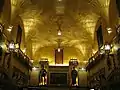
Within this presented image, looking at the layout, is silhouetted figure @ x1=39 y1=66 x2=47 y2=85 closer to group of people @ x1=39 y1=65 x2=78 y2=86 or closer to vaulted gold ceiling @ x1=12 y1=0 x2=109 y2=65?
group of people @ x1=39 y1=65 x2=78 y2=86

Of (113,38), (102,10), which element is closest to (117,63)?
(113,38)

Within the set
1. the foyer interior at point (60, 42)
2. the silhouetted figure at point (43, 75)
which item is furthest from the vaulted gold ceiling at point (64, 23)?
the silhouetted figure at point (43, 75)

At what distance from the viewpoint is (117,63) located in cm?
1390

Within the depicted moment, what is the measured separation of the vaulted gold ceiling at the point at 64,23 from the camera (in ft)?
61.8

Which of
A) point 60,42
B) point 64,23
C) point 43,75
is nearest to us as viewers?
point 64,23

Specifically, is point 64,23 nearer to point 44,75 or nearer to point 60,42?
point 60,42

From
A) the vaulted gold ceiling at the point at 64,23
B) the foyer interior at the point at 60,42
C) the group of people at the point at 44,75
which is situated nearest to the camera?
the foyer interior at the point at 60,42

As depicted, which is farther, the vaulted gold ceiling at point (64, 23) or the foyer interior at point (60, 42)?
the vaulted gold ceiling at point (64, 23)

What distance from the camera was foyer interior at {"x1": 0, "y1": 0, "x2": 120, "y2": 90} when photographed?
15.1 m

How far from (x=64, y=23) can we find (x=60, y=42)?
5115 millimetres

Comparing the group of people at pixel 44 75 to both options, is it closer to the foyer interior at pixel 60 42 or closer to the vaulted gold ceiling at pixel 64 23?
the foyer interior at pixel 60 42

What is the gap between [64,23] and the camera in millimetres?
23359

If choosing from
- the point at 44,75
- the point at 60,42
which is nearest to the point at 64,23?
the point at 60,42

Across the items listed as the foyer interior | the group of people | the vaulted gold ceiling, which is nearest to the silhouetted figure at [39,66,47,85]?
the group of people
